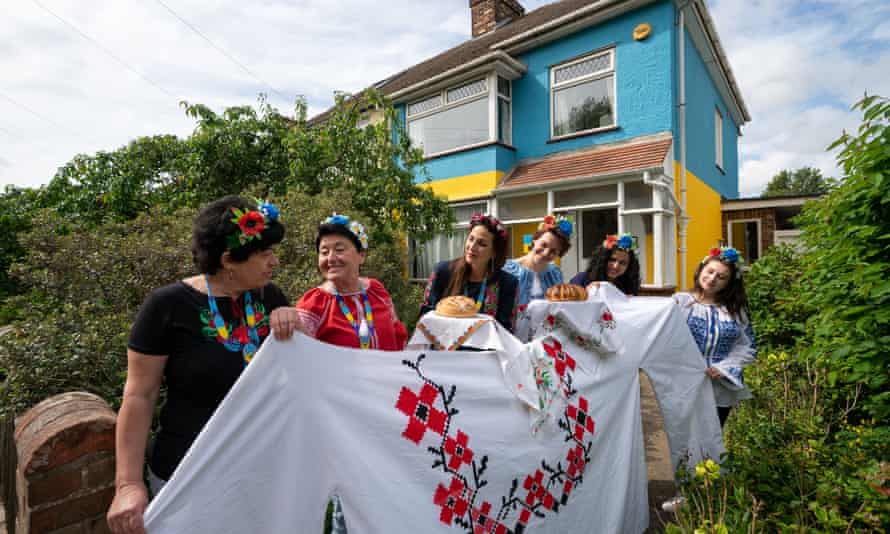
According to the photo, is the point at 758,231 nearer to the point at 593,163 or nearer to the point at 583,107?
the point at 593,163

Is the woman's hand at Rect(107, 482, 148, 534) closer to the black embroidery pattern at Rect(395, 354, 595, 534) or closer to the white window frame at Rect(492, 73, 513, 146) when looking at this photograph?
the black embroidery pattern at Rect(395, 354, 595, 534)

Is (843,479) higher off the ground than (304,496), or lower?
lower

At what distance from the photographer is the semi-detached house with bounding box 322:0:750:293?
8.62 m

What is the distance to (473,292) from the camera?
2906 mm

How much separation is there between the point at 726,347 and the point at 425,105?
35.0 ft

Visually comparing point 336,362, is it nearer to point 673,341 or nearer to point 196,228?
point 196,228

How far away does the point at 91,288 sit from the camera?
3.63 meters

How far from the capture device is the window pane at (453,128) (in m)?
11.0

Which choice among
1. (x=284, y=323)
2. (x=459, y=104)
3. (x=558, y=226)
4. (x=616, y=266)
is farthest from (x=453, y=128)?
(x=284, y=323)

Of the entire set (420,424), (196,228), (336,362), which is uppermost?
(196,228)

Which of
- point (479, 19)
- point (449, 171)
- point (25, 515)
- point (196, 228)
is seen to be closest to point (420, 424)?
point (196, 228)

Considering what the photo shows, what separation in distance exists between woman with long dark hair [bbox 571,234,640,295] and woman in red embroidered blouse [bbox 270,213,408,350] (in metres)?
2.48

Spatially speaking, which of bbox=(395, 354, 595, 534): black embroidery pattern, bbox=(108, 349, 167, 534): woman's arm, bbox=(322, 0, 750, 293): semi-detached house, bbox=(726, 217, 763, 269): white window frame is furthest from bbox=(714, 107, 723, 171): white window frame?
bbox=(108, 349, 167, 534): woman's arm

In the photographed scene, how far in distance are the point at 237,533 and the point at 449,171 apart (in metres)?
10.7
